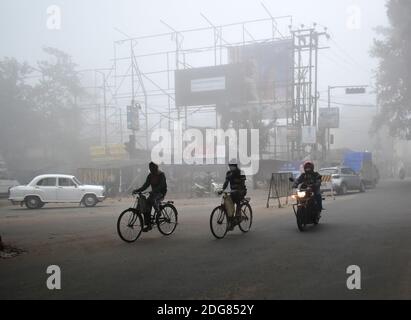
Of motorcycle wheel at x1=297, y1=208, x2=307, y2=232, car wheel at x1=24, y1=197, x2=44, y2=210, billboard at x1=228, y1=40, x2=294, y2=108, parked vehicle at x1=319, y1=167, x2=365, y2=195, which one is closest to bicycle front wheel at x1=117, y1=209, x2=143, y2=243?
motorcycle wheel at x1=297, y1=208, x2=307, y2=232

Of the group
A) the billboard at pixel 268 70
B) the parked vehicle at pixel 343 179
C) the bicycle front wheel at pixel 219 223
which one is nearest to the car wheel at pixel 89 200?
the parked vehicle at pixel 343 179

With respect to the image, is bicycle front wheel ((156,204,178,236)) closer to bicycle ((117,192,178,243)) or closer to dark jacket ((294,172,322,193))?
bicycle ((117,192,178,243))

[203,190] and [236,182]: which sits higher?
[236,182]

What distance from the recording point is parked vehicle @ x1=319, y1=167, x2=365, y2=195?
27.3m

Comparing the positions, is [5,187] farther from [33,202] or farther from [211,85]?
[211,85]

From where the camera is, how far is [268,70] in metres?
47.1

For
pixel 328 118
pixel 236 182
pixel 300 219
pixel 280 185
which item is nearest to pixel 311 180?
pixel 300 219

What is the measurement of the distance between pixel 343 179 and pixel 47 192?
1633cm

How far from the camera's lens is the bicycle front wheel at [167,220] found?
10961mm

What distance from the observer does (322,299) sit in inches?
227

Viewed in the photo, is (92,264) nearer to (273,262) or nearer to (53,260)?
(53,260)

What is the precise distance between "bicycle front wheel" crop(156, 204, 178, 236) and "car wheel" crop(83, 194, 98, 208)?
13.0 metres

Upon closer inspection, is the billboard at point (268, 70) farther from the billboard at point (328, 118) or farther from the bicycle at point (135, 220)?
the bicycle at point (135, 220)
